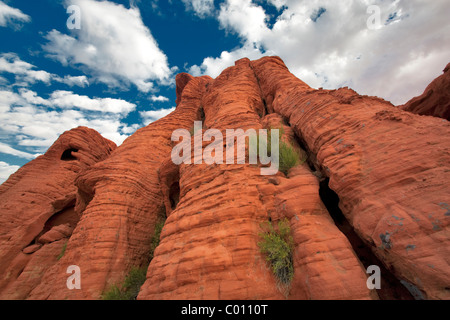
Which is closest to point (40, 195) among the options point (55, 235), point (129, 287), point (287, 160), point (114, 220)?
point (55, 235)

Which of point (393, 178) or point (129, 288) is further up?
point (393, 178)

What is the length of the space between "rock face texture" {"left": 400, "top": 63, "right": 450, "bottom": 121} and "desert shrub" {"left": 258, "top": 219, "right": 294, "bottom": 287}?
41.9 ft

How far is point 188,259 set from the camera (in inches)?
151

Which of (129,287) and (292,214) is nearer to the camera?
(292,214)

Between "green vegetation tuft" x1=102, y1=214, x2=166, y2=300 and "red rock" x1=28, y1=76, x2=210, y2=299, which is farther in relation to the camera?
"red rock" x1=28, y1=76, x2=210, y2=299

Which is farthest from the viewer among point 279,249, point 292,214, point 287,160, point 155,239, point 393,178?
point 155,239

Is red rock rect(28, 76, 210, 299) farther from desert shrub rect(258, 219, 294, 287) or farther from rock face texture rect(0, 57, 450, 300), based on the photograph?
desert shrub rect(258, 219, 294, 287)

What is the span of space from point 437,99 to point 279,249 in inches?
529

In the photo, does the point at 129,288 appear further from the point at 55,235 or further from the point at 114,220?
the point at 55,235

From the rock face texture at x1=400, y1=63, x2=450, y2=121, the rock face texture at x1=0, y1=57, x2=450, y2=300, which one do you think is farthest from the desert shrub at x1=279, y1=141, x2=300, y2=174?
the rock face texture at x1=400, y1=63, x2=450, y2=121

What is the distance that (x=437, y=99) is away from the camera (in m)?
10.0

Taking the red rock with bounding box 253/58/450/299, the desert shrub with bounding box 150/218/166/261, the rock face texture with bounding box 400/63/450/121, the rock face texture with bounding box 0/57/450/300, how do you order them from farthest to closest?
the rock face texture with bounding box 400/63/450/121 < the desert shrub with bounding box 150/218/166/261 < the rock face texture with bounding box 0/57/450/300 < the red rock with bounding box 253/58/450/299

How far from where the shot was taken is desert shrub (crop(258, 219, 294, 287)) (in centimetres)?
338
